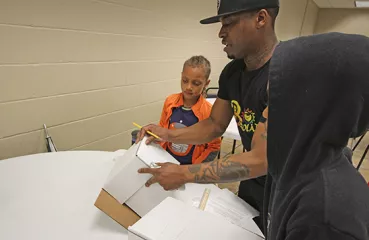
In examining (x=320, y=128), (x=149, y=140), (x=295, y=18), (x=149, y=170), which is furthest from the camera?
(x=295, y=18)

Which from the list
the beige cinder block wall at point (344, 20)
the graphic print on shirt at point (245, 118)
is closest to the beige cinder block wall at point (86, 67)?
the graphic print on shirt at point (245, 118)

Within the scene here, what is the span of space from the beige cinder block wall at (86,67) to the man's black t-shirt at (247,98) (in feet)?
3.18

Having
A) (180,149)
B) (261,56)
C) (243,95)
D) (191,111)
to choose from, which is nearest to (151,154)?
(243,95)

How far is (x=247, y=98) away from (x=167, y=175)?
1.69 feet

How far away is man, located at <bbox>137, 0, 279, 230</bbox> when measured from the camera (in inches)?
39.9

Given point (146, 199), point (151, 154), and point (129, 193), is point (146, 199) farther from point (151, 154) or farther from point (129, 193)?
point (151, 154)

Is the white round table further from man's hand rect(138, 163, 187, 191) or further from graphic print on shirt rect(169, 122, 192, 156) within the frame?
graphic print on shirt rect(169, 122, 192, 156)

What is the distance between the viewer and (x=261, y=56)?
118cm

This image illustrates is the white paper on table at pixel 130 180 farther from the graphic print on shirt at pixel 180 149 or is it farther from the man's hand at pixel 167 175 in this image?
the graphic print on shirt at pixel 180 149

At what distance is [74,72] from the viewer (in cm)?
175

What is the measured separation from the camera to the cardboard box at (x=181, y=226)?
2.53ft

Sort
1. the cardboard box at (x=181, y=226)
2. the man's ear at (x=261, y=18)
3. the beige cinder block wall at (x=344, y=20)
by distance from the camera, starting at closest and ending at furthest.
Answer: the cardboard box at (x=181, y=226), the man's ear at (x=261, y=18), the beige cinder block wall at (x=344, y=20)

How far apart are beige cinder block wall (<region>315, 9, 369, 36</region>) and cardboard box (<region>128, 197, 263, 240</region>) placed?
8.01 m

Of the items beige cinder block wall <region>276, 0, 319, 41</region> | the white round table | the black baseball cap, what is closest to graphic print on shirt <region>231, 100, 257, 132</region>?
the black baseball cap
